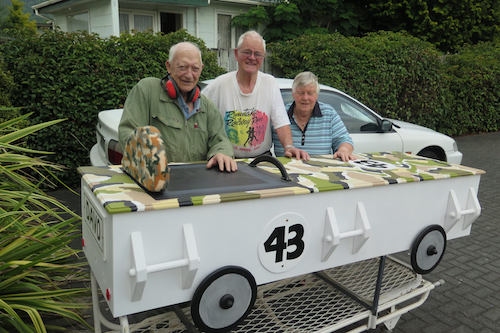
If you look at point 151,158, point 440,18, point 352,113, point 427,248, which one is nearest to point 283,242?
point 151,158

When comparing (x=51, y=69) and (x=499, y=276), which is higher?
(x=51, y=69)

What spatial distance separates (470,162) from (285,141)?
7.18 meters

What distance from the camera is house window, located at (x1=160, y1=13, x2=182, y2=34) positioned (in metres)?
14.4

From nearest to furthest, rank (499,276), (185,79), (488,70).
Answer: (185,79), (499,276), (488,70)

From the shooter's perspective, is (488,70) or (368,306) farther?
(488,70)

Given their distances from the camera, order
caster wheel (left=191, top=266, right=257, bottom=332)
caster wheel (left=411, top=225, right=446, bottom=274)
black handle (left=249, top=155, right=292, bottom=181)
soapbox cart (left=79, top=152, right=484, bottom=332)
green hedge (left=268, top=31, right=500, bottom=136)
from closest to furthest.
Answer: soapbox cart (left=79, top=152, right=484, bottom=332)
caster wheel (left=191, top=266, right=257, bottom=332)
black handle (left=249, top=155, right=292, bottom=181)
caster wheel (left=411, top=225, right=446, bottom=274)
green hedge (left=268, top=31, right=500, bottom=136)

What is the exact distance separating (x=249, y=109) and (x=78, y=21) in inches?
532

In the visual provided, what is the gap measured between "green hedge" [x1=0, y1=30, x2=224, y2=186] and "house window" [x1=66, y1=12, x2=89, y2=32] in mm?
8897

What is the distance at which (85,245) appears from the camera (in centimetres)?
223

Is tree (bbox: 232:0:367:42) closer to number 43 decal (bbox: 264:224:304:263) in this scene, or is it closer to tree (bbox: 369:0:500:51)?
tree (bbox: 369:0:500:51)

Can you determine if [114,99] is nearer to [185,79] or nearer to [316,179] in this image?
[185,79]

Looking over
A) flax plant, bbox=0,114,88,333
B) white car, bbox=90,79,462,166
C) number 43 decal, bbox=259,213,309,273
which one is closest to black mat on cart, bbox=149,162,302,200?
number 43 decal, bbox=259,213,309,273

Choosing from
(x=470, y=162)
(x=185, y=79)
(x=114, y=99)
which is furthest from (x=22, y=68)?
(x=470, y=162)

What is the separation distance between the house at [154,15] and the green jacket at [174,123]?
1049 centimetres
